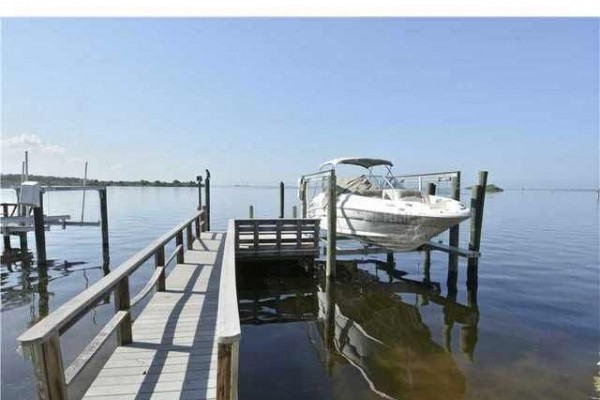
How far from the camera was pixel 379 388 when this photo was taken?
5.33 m

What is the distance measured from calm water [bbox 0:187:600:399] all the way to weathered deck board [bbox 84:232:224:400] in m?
1.24

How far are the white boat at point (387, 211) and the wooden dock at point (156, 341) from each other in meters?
4.72

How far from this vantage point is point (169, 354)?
409 cm

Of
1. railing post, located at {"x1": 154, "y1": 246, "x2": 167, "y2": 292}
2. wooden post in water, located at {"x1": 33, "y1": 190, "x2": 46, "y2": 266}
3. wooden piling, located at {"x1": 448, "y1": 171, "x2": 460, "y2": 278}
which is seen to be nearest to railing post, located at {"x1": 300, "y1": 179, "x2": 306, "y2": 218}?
wooden piling, located at {"x1": 448, "y1": 171, "x2": 460, "y2": 278}

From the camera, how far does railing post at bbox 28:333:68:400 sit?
2340mm

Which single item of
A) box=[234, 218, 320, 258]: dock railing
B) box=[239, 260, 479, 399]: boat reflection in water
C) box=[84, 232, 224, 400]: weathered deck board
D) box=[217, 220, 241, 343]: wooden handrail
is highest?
box=[217, 220, 241, 343]: wooden handrail

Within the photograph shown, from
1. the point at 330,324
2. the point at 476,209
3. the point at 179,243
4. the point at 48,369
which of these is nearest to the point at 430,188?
the point at 476,209

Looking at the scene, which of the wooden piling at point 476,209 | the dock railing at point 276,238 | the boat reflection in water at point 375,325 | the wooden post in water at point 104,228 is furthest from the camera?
the wooden post in water at point 104,228

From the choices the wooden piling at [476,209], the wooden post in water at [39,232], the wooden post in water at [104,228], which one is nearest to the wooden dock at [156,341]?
the wooden piling at [476,209]

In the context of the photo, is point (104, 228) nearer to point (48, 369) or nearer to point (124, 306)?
point (124, 306)

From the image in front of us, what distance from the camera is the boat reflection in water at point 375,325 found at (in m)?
5.64

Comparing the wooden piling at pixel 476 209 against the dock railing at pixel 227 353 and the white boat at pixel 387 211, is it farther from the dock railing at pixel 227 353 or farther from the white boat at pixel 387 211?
the dock railing at pixel 227 353

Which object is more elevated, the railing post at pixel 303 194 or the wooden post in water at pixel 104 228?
the railing post at pixel 303 194

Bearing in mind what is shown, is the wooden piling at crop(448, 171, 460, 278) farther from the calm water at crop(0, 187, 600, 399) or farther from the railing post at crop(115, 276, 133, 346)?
the railing post at crop(115, 276, 133, 346)
